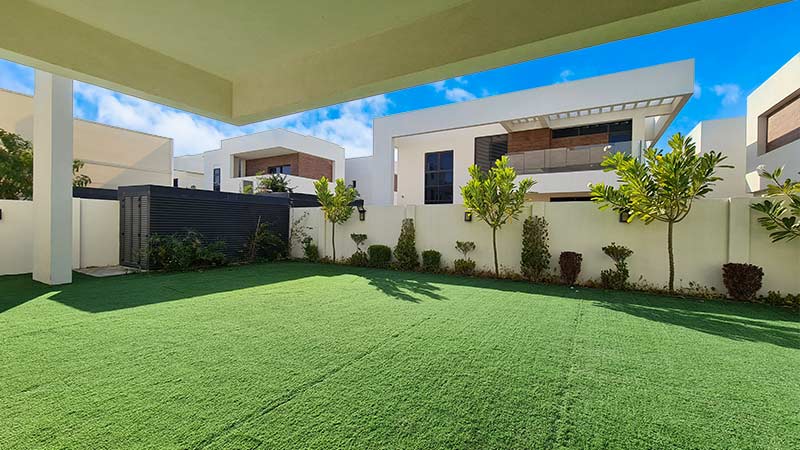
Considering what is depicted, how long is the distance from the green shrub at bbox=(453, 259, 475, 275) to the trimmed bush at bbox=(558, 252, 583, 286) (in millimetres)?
2164

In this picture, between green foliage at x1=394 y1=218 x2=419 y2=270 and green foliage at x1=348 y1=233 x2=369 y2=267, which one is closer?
green foliage at x1=394 y1=218 x2=419 y2=270

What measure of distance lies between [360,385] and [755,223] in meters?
7.90

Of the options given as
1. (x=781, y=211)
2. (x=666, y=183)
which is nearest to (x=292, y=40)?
(x=666, y=183)

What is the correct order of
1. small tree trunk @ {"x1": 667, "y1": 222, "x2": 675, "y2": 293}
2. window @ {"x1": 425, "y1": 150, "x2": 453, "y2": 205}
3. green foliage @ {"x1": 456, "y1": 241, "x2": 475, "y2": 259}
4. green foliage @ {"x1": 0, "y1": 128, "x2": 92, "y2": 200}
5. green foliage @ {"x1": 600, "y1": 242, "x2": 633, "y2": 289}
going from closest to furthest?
small tree trunk @ {"x1": 667, "y1": 222, "x2": 675, "y2": 293}
green foliage @ {"x1": 600, "y1": 242, "x2": 633, "y2": 289}
green foliage @ {"x1": 456, "y1": 241, "x2": 475, "y2": 259}
green foliage @ {"x1": 0, "y1": 128, "x2": 92, "y2": 200}
window @ {"x1": 425, "y1": 150, "x2": 453, "y2": 205}

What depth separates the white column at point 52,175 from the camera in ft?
21.1

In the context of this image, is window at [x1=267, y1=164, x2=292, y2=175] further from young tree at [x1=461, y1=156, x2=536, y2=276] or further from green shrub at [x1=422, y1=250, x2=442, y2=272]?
young tree at [x1=461, y1=156, x2=536, y2=276]

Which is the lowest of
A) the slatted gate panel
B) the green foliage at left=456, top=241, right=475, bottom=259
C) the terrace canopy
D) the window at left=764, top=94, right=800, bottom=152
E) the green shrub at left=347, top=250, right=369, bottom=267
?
the green shrub at left=347, top=250, right=369, bottom=267

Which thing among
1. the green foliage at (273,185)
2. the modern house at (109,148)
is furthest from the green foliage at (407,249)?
the modern house at (109,148)

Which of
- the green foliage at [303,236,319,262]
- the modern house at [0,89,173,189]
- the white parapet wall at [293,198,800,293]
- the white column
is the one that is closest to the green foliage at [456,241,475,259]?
the white parapet wall at [293,198,800,293]

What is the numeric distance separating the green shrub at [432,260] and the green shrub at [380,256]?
3.95 feet

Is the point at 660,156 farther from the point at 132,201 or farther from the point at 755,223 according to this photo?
the point at 132,201

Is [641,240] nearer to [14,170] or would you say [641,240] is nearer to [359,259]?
[359,259]

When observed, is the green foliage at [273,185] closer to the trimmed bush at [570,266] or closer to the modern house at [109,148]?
the modern house at [109,148]

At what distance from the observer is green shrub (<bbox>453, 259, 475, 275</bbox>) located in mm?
8867
